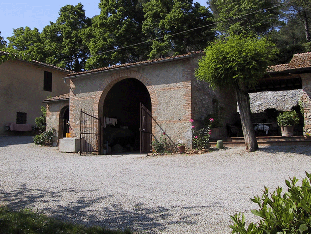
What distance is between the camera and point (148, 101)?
695 inches

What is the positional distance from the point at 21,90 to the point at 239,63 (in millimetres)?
17197

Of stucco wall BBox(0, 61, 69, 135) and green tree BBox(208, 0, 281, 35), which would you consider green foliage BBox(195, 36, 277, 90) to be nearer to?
green tree BBox(208, 0, 281, 35)

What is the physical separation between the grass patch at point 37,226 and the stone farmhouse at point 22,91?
17.9 metres

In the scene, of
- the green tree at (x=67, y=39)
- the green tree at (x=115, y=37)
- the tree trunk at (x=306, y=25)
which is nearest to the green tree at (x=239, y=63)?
the green tree at (x=115, y=37)

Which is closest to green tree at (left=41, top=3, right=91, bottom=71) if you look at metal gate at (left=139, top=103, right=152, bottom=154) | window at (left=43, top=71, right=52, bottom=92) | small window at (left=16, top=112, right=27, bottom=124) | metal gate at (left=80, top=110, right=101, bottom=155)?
window at (left=43, top=71, right=52, bottom=92)

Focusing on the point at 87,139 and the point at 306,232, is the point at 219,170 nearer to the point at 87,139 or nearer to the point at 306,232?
the point at 306,232

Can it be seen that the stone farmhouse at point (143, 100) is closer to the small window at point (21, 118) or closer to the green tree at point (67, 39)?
the small window at point (21, 118)

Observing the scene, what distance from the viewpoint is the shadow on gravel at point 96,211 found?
144 inches

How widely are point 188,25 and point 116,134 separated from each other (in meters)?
12.8

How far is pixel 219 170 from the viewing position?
299 inches

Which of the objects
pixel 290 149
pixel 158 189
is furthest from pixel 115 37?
pixel 158 189

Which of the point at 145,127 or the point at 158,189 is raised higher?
the point at 145,127

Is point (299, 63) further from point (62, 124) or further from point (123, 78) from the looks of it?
point (62, 124)

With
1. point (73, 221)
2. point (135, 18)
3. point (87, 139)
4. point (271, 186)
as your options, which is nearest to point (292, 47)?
point (135, 18)
